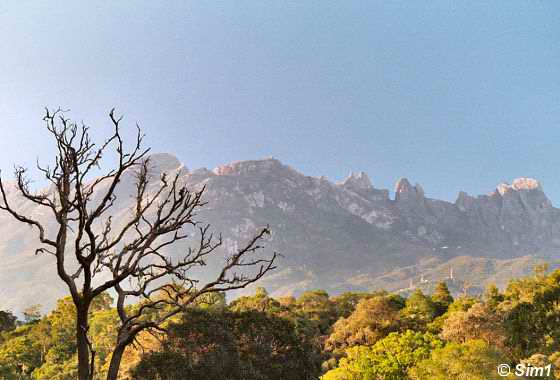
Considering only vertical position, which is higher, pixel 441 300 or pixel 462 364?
pixel 462 364

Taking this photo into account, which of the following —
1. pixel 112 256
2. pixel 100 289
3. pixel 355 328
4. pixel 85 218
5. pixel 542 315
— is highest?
pixel 85 218

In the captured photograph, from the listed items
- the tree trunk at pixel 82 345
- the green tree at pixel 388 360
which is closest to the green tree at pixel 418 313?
the green tree at pixel 388 360

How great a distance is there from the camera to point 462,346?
46.1ft

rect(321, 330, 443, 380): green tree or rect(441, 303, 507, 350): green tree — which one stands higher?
rect(321, 330, 443, 380): green tree

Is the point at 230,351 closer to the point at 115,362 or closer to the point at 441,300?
the point at 115,362

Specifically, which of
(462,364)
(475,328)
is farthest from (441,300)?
(462,364)

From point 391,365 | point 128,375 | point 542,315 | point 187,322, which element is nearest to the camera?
point 391,365

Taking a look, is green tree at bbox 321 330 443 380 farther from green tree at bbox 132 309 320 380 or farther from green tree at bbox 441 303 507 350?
green tree at bbox 441 303 507 350

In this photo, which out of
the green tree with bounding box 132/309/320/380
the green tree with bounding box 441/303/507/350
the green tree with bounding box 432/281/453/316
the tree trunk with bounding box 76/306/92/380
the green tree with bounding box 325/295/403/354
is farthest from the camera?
the green tree with bounding box 432/281/453/316

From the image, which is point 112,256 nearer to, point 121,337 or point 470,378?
point 121,337

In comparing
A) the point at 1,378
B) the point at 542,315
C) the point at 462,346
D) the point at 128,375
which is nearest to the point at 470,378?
the point at 462,346

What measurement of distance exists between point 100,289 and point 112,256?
3.47ft

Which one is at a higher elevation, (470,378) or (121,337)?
(121,337)

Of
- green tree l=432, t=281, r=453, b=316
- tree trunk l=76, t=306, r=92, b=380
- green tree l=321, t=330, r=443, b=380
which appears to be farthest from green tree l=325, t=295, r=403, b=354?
tree trunk l=76, t=306, r=92, b=380
